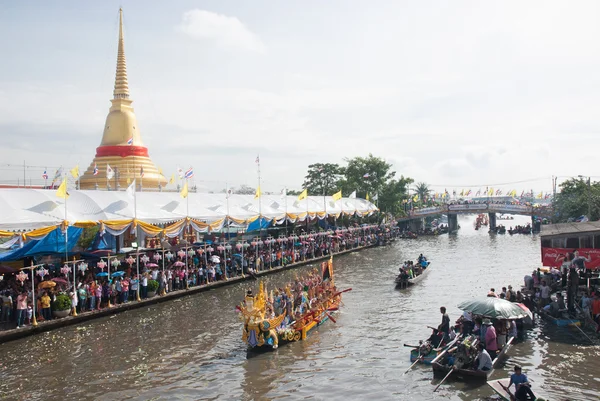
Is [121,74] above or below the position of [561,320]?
above

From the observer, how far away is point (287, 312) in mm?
19969

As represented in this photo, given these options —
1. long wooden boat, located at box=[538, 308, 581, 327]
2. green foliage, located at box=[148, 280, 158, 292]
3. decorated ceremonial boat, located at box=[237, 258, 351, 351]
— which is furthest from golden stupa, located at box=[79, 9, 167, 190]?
long wooden boat, located at box=[538, 308, 581, 327]

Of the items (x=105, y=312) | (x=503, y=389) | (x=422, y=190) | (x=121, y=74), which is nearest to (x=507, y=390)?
(x=503, y=389)

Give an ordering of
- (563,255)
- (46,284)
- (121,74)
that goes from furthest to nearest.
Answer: (121,74) < (563,255) < (46,284)

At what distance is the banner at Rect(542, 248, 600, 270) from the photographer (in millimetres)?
A: 21638

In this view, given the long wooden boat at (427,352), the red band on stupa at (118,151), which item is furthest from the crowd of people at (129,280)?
the red band on stupa at (118,151)

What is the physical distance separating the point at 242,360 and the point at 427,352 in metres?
6.11

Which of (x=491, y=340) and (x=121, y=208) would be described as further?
(x=121, y=208)

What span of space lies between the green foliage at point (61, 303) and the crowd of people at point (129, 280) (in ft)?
0.28

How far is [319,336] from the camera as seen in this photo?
20000 millimetres

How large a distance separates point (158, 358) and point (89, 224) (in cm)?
932

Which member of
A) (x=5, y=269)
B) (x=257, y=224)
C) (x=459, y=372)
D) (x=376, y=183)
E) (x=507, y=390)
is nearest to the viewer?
(x=507, y=390)

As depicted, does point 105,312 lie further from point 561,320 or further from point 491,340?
point 561,320

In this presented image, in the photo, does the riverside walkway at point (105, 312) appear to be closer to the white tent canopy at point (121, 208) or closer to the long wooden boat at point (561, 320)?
the white tent canopy at point (121, 208)
